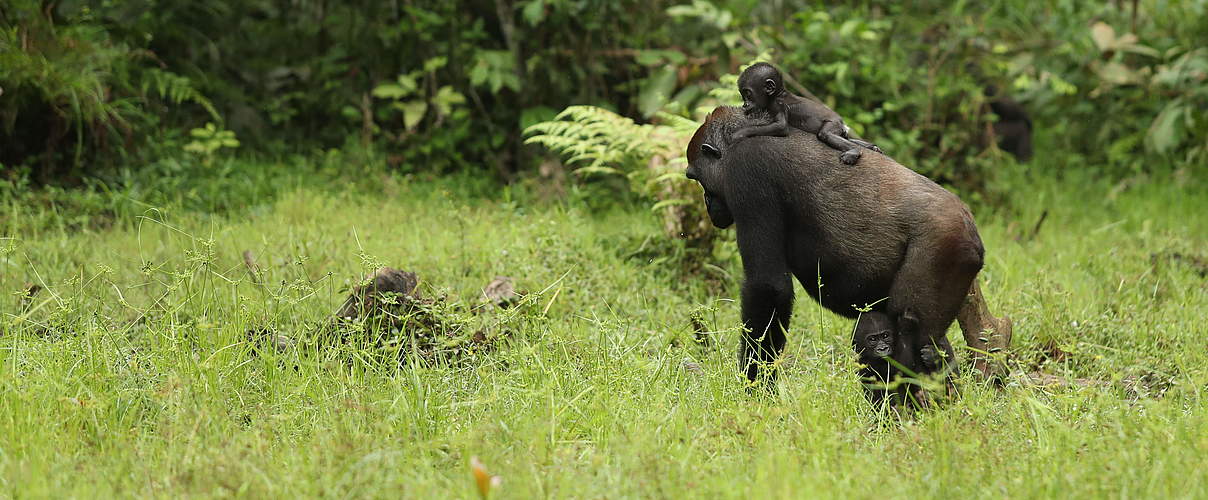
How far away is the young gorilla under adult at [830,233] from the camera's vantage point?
3.79 meters

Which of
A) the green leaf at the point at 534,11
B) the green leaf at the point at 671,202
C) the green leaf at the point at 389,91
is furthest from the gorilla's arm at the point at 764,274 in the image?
the green leaf at the point at 389,91

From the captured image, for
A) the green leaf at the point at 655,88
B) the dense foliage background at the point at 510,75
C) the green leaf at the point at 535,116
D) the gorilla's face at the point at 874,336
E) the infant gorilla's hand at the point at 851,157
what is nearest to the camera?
the gorilla's face at the point at 874,336

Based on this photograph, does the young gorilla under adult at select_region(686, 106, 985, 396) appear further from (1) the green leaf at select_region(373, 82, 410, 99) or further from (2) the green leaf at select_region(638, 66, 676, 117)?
(1) the green leaf at select_region(373, 82, 410, 99)

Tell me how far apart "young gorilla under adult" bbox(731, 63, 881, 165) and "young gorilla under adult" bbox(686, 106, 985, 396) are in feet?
0.16

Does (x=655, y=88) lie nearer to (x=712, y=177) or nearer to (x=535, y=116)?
(x=535, y=116)

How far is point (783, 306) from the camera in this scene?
4.09 metres

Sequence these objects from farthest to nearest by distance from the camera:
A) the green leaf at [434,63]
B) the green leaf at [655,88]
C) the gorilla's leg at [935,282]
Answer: the green leaf at [434,63], the green leaf at [655,88], the gorilla's leg at [935,282]

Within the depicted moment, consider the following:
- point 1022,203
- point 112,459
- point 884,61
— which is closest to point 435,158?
point 884,61

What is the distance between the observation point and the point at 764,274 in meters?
4.04

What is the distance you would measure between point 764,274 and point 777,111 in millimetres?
685

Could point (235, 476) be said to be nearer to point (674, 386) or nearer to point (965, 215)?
point (674, 386)

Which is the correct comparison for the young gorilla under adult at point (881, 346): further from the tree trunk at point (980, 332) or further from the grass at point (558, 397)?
the tree trunk at point (980, 332)

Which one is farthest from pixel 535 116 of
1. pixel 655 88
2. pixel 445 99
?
pixel 655 88

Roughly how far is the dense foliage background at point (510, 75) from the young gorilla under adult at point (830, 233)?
349 centimetres
